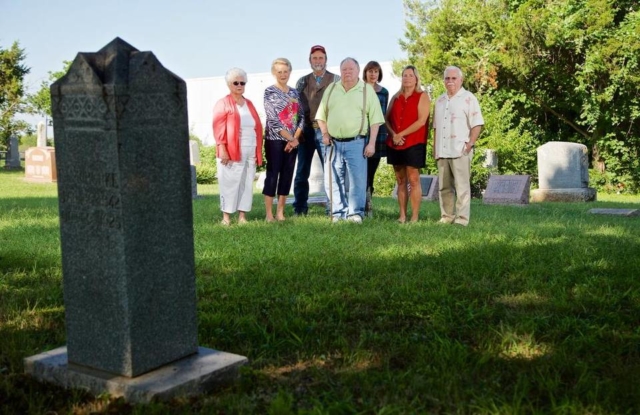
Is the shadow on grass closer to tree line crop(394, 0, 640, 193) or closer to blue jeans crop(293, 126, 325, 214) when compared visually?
blue jeans crop(293, 126, 325, 214)

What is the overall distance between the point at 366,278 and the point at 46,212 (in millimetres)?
6731

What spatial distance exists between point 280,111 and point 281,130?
240 millimetres

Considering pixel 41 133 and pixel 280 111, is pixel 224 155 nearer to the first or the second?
pixel 280 111

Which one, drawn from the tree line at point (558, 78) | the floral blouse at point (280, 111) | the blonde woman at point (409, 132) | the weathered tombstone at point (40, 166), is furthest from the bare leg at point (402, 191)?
the weathered tombstone at point (40, 166)

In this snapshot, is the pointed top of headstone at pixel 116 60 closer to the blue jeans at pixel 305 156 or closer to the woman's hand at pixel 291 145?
the woman's hand at pixel 291 145

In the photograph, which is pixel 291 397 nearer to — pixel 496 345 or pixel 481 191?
pixel 496 345

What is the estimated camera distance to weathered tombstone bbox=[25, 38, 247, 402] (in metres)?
2.86

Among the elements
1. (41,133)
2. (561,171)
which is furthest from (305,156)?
(41,133)

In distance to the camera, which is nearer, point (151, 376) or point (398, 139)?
point (151, 376)

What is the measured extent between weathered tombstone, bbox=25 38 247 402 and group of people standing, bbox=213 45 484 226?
557cm

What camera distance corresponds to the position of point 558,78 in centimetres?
2231

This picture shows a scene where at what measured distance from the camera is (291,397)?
2.88m

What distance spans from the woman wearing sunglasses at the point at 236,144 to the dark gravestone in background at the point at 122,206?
217 inches

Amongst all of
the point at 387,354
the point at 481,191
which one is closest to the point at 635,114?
the point at 481,191
